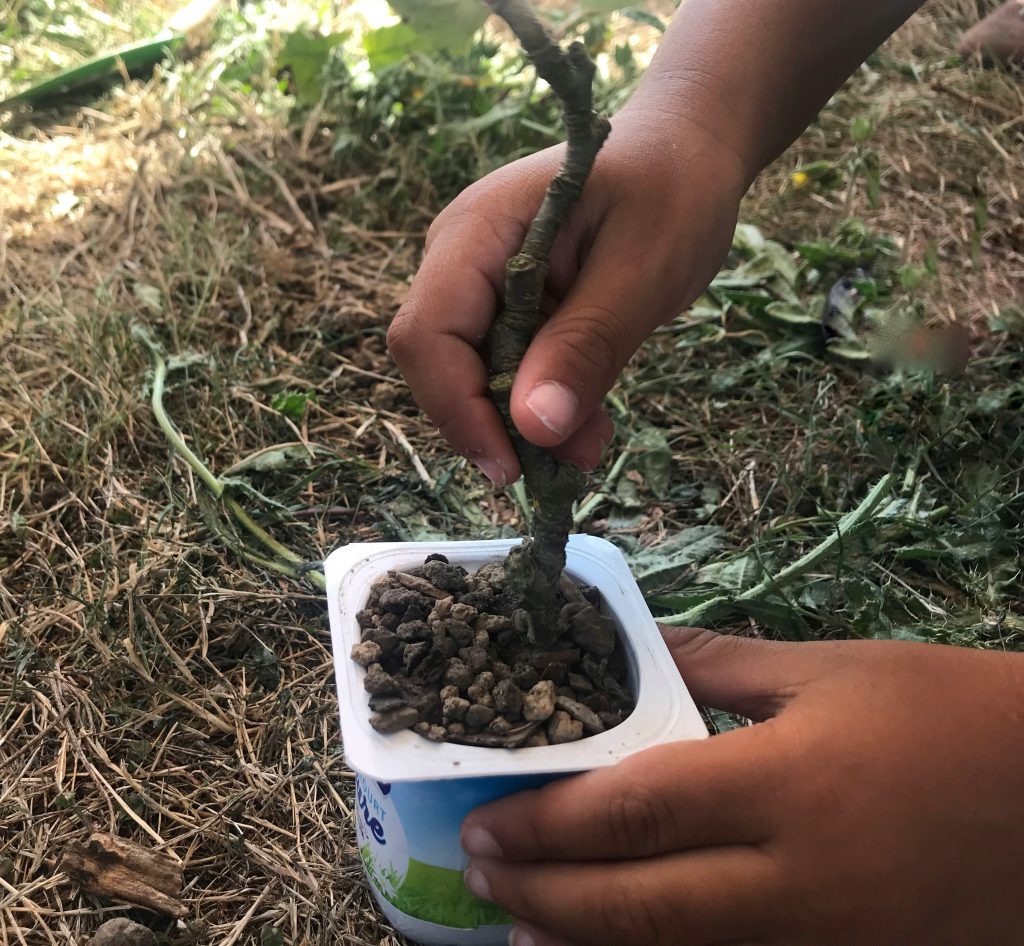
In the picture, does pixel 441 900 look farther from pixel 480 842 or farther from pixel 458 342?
pixel 458 342

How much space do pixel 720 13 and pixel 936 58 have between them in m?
2.42

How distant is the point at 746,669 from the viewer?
100cm

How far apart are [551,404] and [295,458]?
914mm

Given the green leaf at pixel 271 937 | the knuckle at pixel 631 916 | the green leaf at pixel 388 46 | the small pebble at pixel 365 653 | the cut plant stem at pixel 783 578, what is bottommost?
the cut plant stem at pixel 783 578

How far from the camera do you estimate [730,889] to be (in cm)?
83

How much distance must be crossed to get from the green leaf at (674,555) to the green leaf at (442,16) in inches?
38.8

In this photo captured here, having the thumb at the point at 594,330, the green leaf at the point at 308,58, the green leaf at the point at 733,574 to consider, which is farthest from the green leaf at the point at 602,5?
the green leaf at the point at 308,58

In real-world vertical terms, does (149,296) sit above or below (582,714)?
above

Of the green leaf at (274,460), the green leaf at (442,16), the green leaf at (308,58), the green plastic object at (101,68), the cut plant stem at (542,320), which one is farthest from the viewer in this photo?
the green plastic object at (101,68)

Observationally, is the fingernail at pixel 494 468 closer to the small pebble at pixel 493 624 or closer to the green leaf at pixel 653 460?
the small pebble at pixel 493 624

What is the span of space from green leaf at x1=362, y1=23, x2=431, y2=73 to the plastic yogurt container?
190 cm

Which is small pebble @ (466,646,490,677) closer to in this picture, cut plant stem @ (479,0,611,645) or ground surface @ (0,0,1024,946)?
cut plant stem @ (479,0,611,645)

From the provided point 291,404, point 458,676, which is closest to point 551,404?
point 458,676

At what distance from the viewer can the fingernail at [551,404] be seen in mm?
913
